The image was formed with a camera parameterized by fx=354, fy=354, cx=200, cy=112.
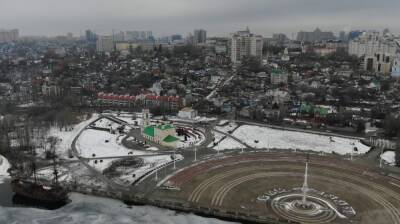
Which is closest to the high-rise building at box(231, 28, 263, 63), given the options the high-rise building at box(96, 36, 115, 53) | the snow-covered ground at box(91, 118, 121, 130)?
the snow-covered ground at box(91, 118, 121, 130)

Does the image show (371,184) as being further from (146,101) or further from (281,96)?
(146,101)

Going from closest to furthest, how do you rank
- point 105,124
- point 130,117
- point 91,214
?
point 91,214 < point 105,124 < point 130,117

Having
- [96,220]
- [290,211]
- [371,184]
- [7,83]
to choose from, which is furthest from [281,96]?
[7,83]

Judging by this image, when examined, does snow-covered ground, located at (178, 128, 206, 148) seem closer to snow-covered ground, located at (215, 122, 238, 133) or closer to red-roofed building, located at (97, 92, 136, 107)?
snow-covered ground, located at (215, 122, 238, 133)

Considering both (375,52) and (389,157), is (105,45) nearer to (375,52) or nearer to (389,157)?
(375,52)

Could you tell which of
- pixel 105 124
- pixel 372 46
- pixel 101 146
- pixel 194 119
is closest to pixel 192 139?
pixel 194 119

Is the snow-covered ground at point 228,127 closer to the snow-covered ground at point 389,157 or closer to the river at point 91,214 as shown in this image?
the snow-covered ground at point 389,157
